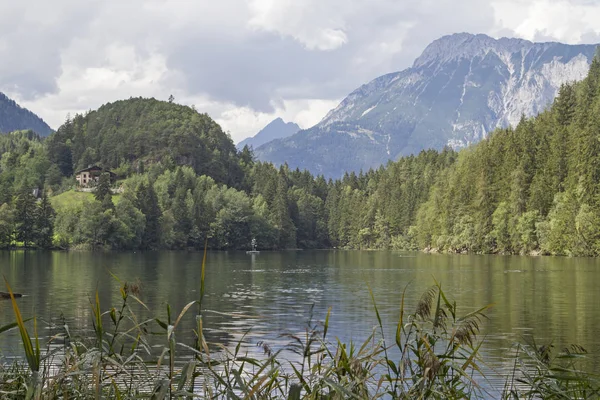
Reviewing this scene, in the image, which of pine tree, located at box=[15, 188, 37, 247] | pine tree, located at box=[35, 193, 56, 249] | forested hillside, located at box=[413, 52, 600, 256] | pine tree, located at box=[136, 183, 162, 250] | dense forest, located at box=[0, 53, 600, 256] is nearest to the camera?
forested hillside, located at box=[413, 52, 600, 256]

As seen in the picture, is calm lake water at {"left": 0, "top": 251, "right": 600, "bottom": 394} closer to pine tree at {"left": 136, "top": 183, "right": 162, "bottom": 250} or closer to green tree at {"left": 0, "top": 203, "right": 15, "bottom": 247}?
green tree at {"left": 0, "top": 203, "right": 15, "bottom": 247}

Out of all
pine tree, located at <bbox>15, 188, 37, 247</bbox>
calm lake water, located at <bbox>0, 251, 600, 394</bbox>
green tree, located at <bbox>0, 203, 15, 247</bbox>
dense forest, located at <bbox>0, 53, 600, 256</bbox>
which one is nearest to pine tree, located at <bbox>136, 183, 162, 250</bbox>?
dense forest, located at <bbox>0, 53, 600, 256</bbox>

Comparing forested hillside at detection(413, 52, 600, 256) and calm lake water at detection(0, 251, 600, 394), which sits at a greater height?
forested hillside at detection(413, 52, 600, 256)

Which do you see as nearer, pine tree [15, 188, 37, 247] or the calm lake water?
the calm lake water

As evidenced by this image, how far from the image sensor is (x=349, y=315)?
4069 centimetres

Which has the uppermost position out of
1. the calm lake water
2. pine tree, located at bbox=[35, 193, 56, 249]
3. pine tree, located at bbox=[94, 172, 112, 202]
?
pine tree, located at bbox=[94, 172, 112, 202]

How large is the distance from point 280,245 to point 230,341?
552ft

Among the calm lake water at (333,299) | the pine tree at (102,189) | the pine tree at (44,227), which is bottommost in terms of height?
the calm lake water at (333,299)

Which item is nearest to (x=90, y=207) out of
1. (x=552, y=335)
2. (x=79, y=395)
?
(x=552, y=335)

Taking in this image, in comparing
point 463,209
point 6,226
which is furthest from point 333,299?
point 6,226

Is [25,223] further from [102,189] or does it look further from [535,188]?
[535,188]

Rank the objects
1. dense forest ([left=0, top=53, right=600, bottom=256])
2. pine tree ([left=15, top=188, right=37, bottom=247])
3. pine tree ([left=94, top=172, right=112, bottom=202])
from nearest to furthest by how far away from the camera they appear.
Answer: dense forest ([left=0, top=53, right=600, bottom=256]), pine tree ([left=15, top=188, right=37, bottom=247]), pine tree ([left=94, top=172, right=112, bottom=202])

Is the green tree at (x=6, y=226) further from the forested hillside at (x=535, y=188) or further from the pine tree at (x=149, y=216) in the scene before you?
the forested hillside at (x=535, y=188)

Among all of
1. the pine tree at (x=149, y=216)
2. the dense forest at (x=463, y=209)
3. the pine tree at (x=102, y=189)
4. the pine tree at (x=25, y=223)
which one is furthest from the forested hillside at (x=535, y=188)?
the pine tree at (x=25, y=223)
